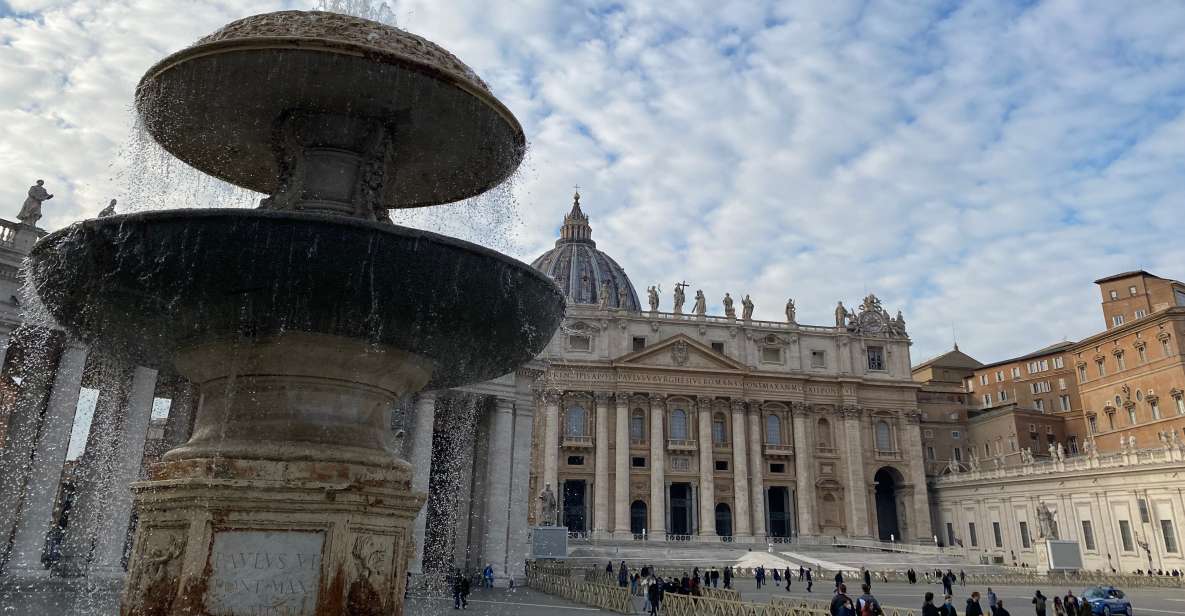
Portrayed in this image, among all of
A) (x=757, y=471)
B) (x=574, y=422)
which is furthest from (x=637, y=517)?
(x=757, y=471)

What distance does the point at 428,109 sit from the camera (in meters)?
6.22

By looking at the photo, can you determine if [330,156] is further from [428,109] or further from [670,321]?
[670,321]

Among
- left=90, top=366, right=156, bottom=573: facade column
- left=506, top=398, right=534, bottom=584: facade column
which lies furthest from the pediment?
left=90, top=366, right=156, bottom=573: facade column

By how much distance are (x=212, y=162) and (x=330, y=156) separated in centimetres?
164

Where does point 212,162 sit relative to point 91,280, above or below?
above

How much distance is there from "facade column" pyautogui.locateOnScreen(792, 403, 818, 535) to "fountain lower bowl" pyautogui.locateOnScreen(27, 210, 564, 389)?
2010 inches

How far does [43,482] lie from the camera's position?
1631cm

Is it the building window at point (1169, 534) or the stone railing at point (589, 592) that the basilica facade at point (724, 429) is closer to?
the building window at point (1169, 534)

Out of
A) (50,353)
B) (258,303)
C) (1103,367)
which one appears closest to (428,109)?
(258,303)

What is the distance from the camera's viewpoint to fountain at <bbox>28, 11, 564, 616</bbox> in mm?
4941

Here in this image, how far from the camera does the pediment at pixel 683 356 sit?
53.5m

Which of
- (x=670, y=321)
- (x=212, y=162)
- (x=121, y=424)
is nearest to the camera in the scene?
(x=212, y=162)

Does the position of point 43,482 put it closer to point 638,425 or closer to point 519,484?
point 519,484

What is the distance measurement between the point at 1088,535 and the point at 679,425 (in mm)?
23665
